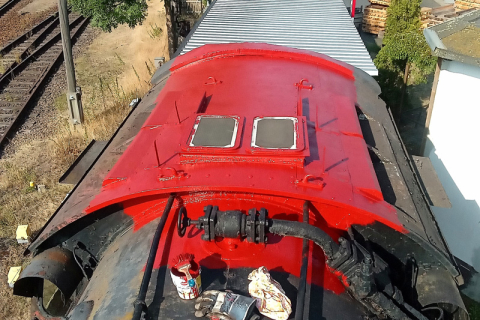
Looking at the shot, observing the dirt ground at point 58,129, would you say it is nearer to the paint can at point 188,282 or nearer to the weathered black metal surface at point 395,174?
the paint can at point 188,282

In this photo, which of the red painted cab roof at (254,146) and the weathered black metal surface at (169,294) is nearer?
the weathered black metal surface at (169,294)

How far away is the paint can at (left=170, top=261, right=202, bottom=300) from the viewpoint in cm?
244

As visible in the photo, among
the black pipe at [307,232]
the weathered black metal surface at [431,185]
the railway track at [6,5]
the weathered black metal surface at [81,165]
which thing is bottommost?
the railway track at [6,5]

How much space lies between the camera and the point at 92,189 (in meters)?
3.53

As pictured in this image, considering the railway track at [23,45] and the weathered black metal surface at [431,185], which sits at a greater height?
the weathered black metal surface at [431,185]

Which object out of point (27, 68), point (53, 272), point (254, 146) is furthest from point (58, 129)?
point (254, 146)

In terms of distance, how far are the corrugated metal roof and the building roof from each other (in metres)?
0.95

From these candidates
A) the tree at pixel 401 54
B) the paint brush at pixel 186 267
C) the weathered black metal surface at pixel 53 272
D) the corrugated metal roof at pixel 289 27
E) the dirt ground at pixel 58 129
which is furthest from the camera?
the tree at pixel 401 54

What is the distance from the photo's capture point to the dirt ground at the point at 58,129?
21.0ft

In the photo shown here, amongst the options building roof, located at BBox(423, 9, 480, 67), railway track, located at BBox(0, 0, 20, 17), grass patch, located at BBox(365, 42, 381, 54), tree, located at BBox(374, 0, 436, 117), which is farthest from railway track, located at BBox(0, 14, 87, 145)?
grass patch, located at BBox(365, 42, 381, 54)

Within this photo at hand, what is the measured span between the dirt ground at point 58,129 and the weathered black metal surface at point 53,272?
2.04 m

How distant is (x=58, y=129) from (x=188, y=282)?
7.81m

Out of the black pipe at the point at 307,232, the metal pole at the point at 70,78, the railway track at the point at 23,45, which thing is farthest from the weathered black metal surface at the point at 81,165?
the railway track at the point at 23,45

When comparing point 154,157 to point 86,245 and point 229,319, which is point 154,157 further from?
point 229,319
